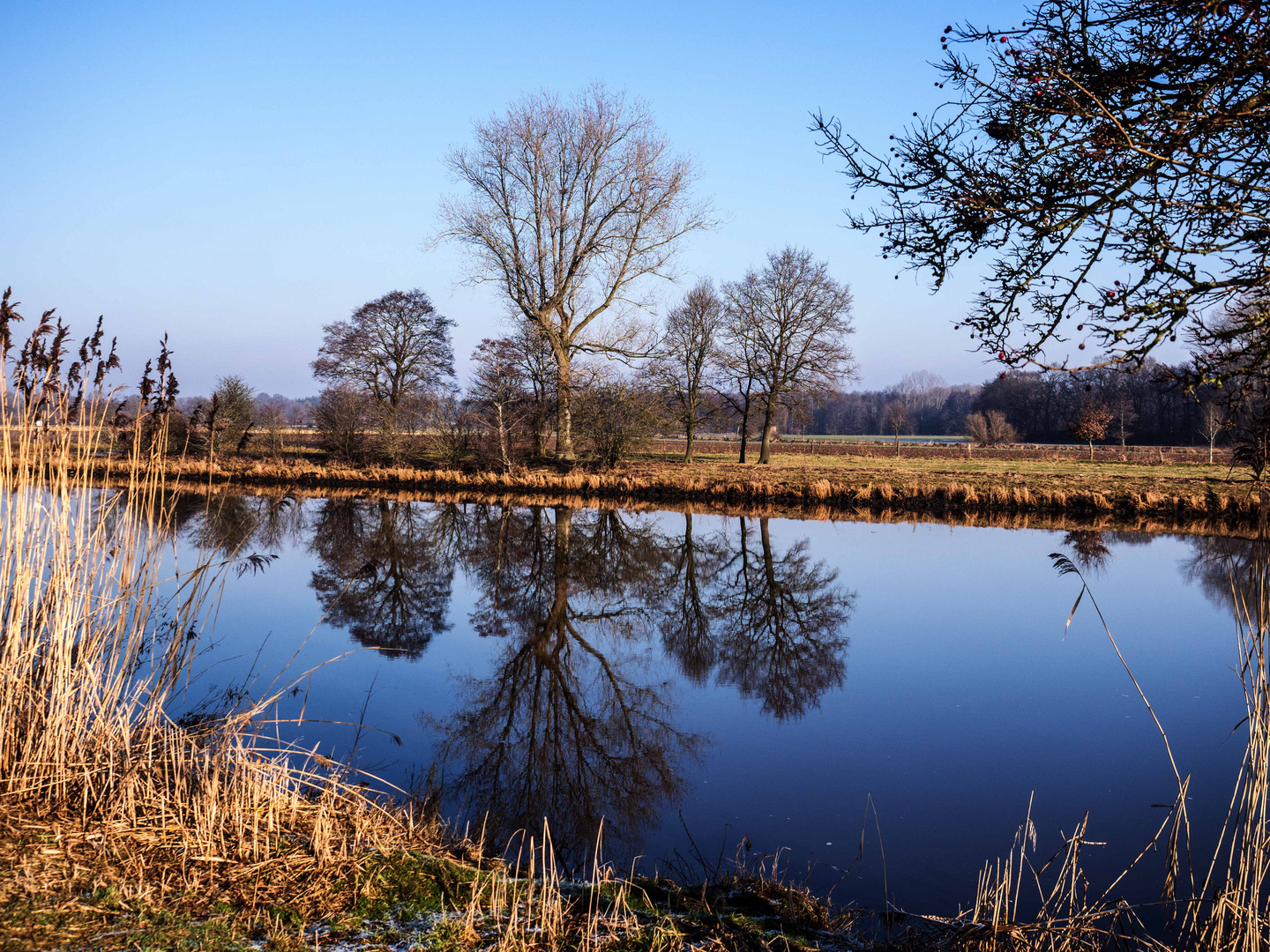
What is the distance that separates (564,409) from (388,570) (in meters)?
13.9

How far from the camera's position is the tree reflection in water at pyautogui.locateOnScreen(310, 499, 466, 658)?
9.52 meters

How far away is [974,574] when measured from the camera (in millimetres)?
12914

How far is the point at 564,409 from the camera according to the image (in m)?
26.0

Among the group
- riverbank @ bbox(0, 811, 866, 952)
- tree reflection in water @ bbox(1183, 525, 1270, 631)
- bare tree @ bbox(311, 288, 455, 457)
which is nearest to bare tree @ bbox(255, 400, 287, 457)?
bare tree @ bbox(311, 288, 455, 457)

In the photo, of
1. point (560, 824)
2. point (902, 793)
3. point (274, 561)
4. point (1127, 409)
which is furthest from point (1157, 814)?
point (1127, 409)

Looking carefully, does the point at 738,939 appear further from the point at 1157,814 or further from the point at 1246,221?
the point at 1246,221

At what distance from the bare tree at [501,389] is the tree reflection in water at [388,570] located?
5849mm

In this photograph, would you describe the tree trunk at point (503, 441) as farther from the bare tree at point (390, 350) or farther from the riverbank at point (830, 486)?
the bare tree at point (390, 350)

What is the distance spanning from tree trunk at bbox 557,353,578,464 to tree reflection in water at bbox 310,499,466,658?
6282 mm

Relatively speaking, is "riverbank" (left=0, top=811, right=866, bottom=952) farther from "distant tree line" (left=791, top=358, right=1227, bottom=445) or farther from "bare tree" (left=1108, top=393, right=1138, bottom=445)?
"bare tree" (left=1108, top=393, right=1138, bottom=445)

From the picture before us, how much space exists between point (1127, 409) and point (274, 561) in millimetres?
62988

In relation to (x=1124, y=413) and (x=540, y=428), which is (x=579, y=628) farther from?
(x=1124, y=413)

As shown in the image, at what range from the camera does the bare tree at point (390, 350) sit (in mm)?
39312

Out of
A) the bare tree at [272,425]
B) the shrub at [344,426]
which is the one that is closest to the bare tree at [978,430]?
the shrub at [344,426]
